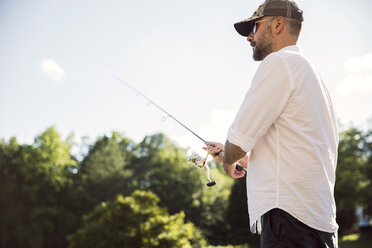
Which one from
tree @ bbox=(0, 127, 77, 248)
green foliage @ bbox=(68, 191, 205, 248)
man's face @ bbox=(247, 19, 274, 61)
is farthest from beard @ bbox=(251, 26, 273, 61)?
tree @ bbox=(0, 127, 77, 248)

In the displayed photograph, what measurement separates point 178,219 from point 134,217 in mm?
1457

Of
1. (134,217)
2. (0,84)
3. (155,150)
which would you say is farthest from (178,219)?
(0,84)

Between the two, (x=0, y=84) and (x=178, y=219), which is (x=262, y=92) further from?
(x=0, y=84)

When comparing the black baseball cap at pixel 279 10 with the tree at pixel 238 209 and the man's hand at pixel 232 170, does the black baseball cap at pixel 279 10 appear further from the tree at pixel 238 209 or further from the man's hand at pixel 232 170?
the tree at pixel 238 209

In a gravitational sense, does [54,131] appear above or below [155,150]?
above

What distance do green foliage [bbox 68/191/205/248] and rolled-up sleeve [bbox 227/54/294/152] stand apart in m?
8.87

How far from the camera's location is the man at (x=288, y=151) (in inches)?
61.4

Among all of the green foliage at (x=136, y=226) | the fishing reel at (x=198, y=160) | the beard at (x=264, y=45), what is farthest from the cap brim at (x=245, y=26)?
the green foliage at (x=136, y=226)

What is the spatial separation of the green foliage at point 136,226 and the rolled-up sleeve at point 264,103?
887 cm

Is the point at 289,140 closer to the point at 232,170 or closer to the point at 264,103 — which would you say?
the point at 264,103

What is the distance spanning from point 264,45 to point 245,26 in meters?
0.24

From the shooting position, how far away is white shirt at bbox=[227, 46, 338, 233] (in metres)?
1.58

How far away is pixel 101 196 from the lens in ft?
113

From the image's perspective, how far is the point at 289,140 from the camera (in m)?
1.65
